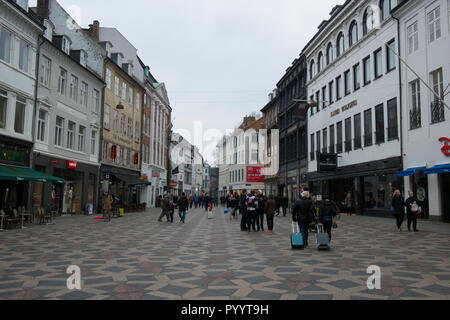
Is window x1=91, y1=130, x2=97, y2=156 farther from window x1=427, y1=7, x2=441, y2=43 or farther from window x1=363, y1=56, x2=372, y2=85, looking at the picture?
window x1=427, y1=7, x2=441, y2=43

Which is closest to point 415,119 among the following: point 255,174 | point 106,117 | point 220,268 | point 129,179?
point 220,268

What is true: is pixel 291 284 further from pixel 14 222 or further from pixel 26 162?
pixel 26 162

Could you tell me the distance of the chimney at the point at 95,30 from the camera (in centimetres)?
3734

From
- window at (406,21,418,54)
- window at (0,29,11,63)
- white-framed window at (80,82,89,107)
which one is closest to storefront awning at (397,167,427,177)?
window at (406,21,418,54)

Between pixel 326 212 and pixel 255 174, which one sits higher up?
pixel 255 174

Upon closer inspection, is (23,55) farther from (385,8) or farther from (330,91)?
(330,91)

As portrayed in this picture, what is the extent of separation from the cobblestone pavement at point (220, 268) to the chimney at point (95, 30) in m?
28.6

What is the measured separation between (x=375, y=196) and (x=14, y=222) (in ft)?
75.3

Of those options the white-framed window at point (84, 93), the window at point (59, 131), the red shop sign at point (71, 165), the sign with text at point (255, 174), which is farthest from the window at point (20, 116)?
the sign with text at point (255, 174)

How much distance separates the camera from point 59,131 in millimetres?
26641

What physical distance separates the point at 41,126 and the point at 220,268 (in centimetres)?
2003

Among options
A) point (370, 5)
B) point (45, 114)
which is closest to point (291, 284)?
point (45, 114)

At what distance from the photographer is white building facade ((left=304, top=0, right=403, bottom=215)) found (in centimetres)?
2548

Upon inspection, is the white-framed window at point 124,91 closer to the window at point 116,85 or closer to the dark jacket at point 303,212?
the window at point 116,85
